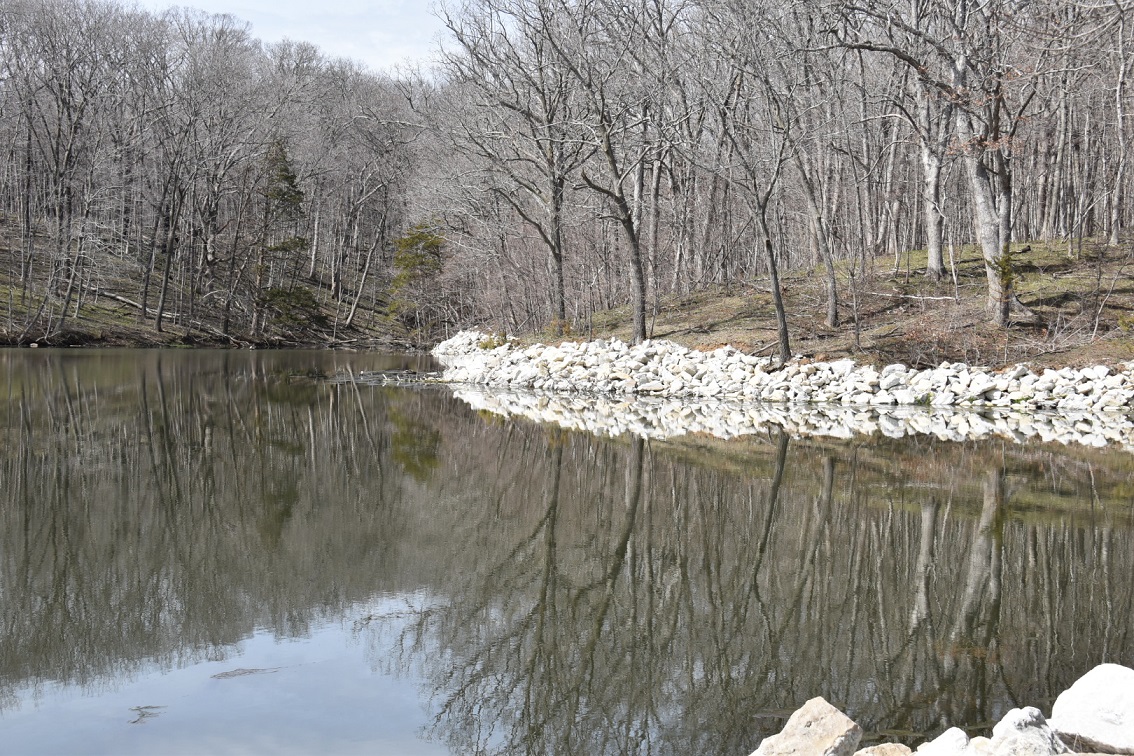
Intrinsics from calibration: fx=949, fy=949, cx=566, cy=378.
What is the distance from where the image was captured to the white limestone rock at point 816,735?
355 centimetres

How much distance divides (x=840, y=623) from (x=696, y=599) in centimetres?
91

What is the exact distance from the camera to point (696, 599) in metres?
6.02

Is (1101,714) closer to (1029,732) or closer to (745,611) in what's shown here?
(1029,732)

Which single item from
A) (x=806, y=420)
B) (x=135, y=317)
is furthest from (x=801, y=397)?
(x=135, y=317)

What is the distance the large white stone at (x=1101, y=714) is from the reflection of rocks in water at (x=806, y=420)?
966cm

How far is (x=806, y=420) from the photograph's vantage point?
15578 millimetres

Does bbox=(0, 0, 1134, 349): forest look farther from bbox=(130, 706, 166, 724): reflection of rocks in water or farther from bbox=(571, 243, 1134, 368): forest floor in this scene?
bbox=(130, 706, 166, 724): reflection of rocks in water

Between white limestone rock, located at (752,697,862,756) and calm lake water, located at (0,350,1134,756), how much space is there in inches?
14.8

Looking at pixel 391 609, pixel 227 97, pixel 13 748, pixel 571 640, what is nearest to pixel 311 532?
pixel 391 609

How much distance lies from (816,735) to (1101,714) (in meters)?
1.08

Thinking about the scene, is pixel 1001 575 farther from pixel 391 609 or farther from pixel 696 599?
pixel 391 609

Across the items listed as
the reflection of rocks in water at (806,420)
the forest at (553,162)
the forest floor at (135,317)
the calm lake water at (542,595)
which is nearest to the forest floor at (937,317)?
the forest at (553,162)

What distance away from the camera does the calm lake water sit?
438cm

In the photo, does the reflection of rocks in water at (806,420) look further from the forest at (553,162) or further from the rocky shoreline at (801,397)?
the forest at (553,162)
